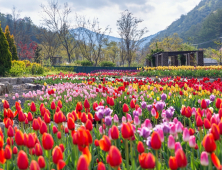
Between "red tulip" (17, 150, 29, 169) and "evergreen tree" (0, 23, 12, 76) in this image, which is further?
"evergreen tree" (0, 23, 12, 76)

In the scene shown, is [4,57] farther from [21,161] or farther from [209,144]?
[209,144]

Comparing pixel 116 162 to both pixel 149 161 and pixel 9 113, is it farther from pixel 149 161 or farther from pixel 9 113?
pixel 9 113

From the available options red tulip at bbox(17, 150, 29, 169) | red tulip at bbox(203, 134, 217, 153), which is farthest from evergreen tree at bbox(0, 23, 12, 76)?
red tulip at bbox(203, 134, 217, 153)

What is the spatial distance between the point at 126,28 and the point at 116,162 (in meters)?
36.8

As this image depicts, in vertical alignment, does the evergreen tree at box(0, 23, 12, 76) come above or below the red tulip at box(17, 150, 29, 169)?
above

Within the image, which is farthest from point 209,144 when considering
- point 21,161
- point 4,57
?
point 4,57

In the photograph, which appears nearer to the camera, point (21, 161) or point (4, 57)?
point (21, 161)

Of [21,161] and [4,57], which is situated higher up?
[4,57]

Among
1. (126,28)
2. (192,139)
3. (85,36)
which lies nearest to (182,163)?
(192,139)

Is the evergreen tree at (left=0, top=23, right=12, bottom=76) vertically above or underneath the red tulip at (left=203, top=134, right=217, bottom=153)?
above

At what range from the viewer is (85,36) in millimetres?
42531

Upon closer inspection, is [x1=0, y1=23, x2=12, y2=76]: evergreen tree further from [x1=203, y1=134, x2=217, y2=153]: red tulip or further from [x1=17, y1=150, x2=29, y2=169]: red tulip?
[x1=203, y1=134, x2=217, y2=153]: red tulip

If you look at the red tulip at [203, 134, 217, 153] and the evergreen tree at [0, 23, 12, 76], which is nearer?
the red tulip at [203, 134, 217, 153]

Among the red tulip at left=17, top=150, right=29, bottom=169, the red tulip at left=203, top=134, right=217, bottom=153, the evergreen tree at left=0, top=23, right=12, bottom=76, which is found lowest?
the red tulip at left=17, top=150, right=29, bottom=169
